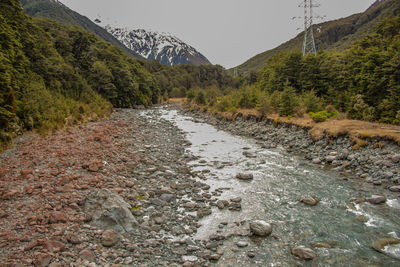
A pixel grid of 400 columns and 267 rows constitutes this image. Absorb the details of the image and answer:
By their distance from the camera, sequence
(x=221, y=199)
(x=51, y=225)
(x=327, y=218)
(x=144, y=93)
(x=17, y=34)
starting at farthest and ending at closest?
(x=144, y=93) → (x=17, y=34) → (x=221, y=199) → (x=327, y=218) → (x=51, y=225)

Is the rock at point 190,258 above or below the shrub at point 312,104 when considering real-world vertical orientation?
below

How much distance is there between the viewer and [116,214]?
7.14m

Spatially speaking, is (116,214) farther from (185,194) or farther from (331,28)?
(331,28)

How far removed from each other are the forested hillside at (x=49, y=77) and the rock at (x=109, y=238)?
986 cm

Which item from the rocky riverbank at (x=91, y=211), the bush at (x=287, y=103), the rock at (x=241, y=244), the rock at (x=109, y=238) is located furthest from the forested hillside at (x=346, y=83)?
the rock at (x=109, y=238)

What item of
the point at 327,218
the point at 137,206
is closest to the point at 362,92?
the point at 327,218

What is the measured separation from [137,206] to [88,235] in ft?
8.69

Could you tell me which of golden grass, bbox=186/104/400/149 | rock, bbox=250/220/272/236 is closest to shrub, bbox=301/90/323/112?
golden grass, bbox=186/104/400/149

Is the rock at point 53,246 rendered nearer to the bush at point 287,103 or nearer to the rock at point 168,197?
the rock at point 168,197

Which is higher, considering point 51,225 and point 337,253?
point 51,225

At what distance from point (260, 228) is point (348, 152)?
12.1 metres

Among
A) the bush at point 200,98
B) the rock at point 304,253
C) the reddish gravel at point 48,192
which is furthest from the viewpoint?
the bush at point 200,98

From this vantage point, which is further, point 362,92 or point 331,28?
point 331,28

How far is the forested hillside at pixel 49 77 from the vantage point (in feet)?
48.4
